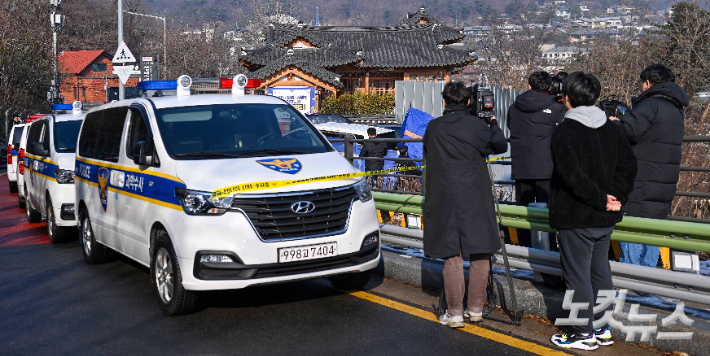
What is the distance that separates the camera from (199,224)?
5.87 meters

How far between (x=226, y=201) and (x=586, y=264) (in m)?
2.78

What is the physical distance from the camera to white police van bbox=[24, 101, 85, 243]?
34.3 ft

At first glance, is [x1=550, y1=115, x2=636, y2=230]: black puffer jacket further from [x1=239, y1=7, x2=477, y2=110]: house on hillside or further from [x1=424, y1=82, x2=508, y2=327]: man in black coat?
[x1=239, y1=7, x2=477, y2=110]: house on hillside

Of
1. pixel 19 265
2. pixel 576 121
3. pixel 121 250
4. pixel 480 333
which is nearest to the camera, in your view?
pixel 576 121

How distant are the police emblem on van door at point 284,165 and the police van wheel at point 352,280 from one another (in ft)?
4.08

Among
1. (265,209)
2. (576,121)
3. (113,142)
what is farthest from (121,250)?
(576,121)

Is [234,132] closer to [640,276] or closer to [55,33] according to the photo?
[640,276]

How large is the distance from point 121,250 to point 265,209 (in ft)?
7.94

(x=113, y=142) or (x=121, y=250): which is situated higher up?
(x=113, y=142)

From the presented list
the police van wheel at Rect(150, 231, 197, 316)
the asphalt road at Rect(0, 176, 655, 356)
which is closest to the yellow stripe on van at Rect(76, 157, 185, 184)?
the police van wheel at Rect(150, 231, 197, 316)

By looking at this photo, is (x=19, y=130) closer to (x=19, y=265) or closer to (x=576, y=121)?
(x=19, y=265)

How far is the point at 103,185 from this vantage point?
8047mm

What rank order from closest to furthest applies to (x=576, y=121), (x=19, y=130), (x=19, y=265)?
(x=576, y=121)
(x=19, y=265)
(x=19, y=130)

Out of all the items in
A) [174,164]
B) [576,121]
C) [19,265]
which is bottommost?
[19,265]
